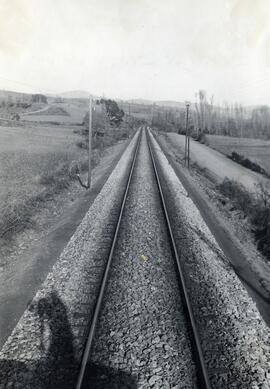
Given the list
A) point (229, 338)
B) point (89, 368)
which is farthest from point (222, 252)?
point (89, 368)

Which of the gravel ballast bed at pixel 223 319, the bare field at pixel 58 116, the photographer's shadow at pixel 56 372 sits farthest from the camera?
the bare field at pixel 58 116

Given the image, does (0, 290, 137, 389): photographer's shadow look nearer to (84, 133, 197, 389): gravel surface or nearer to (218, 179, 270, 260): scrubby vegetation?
(84, 133, 197, 389): gravel surface

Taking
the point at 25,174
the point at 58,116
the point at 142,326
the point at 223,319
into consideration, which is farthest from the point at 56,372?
the point at 58,116

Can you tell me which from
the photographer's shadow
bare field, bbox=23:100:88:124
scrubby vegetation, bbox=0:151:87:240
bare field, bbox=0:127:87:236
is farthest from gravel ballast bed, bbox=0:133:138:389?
bare field, bbox=23:100:88:124

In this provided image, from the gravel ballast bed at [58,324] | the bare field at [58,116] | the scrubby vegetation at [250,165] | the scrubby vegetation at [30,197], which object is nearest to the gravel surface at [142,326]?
the gravel ballast bed at [58,324]

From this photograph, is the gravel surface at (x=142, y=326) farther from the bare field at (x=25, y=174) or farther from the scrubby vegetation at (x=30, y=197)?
the bare field at (x=25, y=174)

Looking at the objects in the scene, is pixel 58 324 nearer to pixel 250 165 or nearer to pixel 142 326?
pixel 142 326
